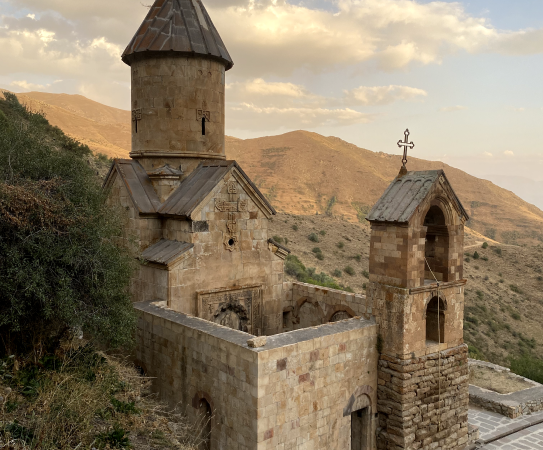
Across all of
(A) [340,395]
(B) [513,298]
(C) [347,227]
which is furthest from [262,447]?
(C) [347,227]

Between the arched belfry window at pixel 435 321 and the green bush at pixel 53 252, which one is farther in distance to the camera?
the arched belfry window at pixel 435 321

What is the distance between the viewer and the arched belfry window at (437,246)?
351 inches

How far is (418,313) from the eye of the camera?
321 inches

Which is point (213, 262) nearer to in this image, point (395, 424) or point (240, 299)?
point (240, 299)

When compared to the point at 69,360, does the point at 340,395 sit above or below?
below

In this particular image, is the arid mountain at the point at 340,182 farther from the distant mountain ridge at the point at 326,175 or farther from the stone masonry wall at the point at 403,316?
the stone masonry wall at the point at 403,316

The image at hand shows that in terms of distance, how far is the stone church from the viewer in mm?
7055

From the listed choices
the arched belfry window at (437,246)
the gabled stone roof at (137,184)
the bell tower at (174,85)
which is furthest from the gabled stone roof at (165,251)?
the arched belfry window at (437,246)

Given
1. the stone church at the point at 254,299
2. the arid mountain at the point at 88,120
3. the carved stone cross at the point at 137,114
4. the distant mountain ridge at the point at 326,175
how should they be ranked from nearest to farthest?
the stone church at the point at 254,299 < the carved stone cross at the point at 137,114 < the arid mountain at the point at 88,120 < the distant mountain ridge at the point at 326,175

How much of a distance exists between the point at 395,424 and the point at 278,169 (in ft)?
188

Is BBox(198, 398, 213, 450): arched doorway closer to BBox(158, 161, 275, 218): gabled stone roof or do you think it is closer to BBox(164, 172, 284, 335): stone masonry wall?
BBox(164, 172, 284, 335): stone masonry wall

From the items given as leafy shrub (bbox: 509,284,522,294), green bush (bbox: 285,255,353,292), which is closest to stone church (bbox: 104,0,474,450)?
green bush (bbox: 285,255,353,292)

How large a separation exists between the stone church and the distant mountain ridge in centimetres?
4041

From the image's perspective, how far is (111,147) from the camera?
5644 cm
